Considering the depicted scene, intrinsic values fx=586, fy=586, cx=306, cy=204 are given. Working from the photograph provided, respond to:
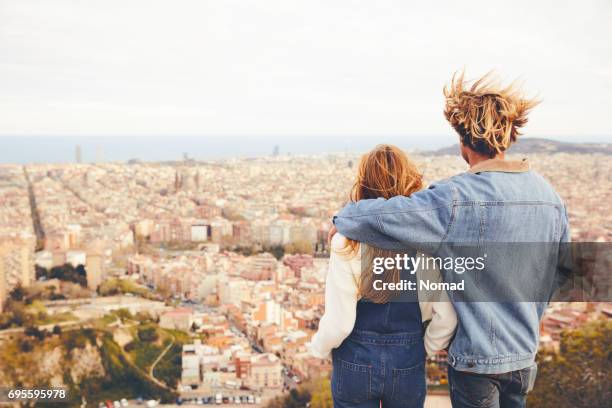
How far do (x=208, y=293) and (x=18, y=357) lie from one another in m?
5.50

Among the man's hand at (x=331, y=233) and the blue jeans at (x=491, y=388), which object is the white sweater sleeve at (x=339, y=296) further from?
the blue jeans at (x=491, y=388)

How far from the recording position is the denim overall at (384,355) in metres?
0.94

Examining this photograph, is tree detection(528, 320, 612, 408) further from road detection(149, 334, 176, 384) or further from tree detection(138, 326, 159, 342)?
tree detection(138, 326, 159, 342)

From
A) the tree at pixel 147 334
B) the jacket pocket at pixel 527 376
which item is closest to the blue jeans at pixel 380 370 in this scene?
the jacket pocket at pixel 527 376

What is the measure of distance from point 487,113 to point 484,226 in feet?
0.55

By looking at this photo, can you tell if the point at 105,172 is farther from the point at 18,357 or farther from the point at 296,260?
the point at 18,357

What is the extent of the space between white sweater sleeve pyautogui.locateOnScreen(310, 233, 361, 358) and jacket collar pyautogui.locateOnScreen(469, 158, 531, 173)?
226 millimetres

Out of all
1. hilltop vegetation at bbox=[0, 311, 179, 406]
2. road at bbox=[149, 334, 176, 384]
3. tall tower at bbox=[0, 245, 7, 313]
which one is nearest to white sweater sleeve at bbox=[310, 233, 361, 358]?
hilltop vegetation at bbox=[0, 311, 179, 406]

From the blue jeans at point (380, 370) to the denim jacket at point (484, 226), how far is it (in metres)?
0.08

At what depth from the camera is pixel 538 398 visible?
3430 mm

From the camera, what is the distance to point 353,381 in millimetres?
951

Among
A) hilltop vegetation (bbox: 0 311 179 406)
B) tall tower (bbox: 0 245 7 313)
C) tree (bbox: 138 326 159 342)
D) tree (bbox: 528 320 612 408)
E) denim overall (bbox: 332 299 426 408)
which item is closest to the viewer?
denim overall (bbox: 332 299 426 408)

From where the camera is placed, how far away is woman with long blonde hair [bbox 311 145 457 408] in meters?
0.91

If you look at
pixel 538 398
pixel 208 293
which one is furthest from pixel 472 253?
pixel 208 293
